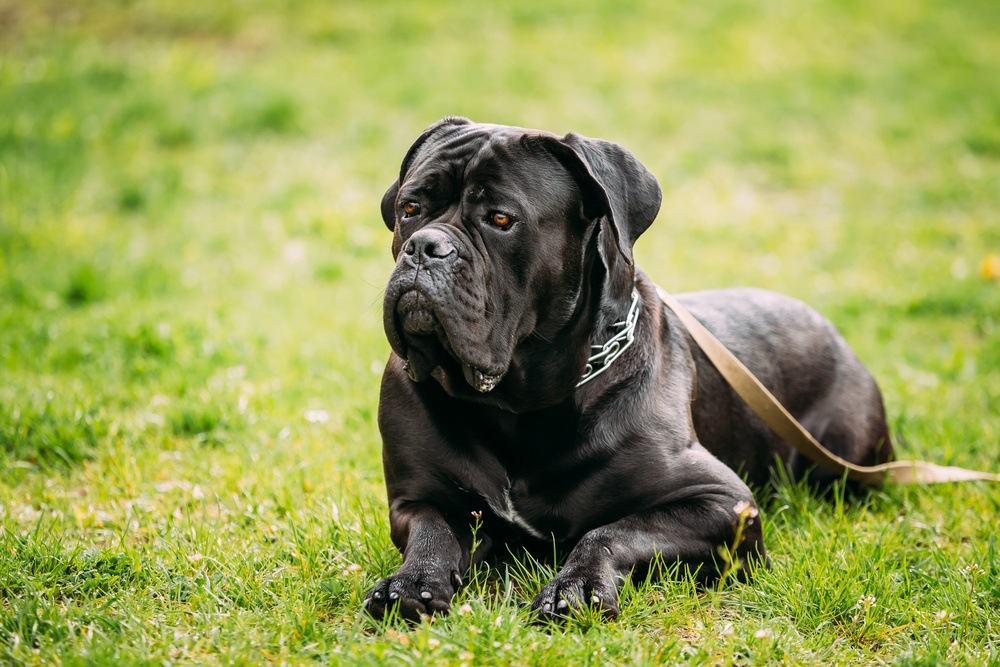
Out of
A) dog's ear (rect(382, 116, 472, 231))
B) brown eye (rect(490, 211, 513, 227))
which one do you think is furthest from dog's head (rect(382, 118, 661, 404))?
dog's ear (rect(382, 116, 472, 231))

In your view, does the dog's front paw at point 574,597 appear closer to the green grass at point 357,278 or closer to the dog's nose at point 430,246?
the green grass at point 357,278

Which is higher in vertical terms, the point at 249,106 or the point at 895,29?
the point at 895,29

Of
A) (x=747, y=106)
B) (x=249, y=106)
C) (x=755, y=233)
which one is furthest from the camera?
(x=747, y=106)

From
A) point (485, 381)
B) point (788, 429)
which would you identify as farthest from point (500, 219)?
point (788, 429)

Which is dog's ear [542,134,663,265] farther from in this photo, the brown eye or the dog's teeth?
the dog's teeth

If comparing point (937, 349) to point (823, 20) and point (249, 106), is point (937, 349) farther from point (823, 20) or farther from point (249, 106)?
point (823, 20)

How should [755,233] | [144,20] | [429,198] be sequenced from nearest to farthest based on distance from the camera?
[429,198]
[755,233]
[144,20]

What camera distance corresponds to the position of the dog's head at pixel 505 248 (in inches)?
127

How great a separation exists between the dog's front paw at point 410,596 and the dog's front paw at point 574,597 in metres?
0.31

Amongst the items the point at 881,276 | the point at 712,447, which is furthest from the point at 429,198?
the point at 881,276

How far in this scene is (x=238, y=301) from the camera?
23.4ft

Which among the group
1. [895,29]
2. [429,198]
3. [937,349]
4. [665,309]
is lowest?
[937,349]

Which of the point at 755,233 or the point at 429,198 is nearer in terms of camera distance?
the point at 429,198

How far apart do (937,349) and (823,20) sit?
949 centimetres
